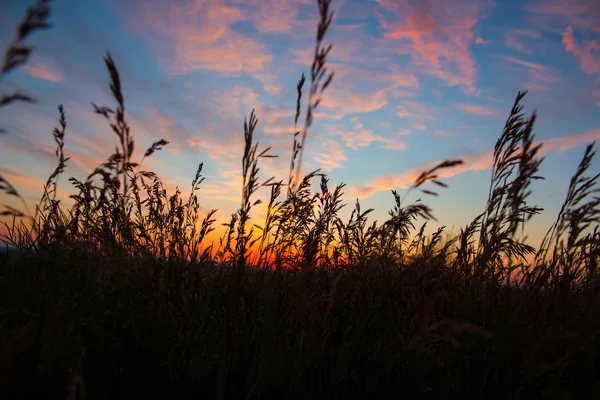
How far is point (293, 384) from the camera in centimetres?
210

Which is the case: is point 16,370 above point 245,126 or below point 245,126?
below

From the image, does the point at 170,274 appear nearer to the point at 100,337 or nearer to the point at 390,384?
the point at 100,337

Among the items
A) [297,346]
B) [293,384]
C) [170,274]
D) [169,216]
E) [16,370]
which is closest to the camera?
[16,370]

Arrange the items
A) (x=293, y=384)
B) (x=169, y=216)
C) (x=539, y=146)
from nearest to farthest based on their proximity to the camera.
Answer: (x=293, y=384)
(x=539, y=146)
(x=169, y=216)

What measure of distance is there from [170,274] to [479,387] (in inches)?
94.9

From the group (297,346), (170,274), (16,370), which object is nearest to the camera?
(16,370)

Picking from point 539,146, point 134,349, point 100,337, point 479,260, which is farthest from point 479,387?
point 100,337

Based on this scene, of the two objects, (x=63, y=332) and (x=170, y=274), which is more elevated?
(x=170, y=274)

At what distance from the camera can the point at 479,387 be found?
2.13 m

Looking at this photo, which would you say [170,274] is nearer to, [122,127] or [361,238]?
[122,127]

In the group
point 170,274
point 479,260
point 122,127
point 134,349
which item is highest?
point 122,127

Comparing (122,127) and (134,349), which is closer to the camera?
(122,127)

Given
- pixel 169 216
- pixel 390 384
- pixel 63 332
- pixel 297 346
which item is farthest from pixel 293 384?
pixel 169 216

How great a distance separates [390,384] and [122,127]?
2158 mm
